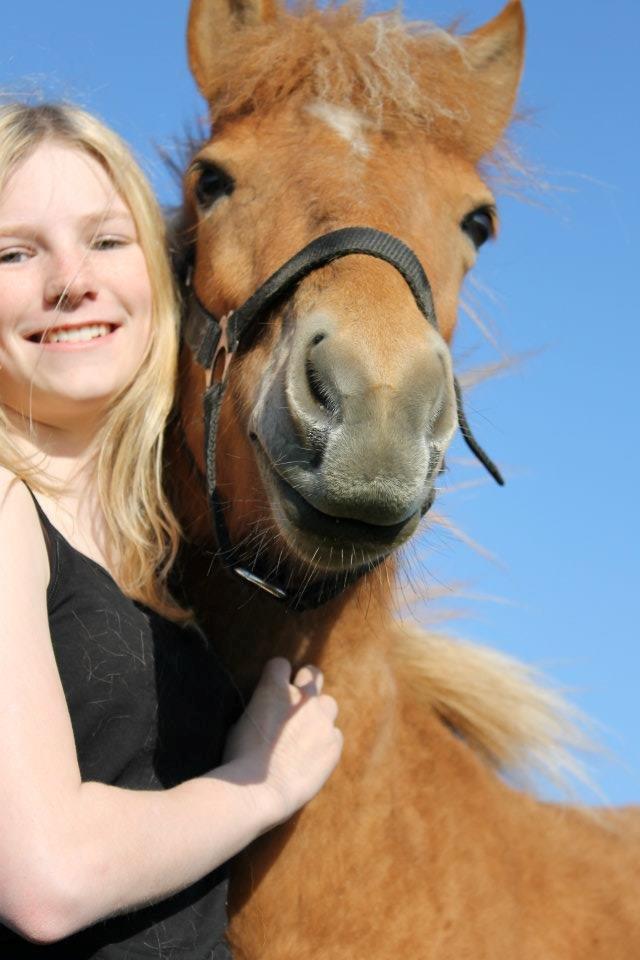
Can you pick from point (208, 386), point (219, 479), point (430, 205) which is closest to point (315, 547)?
point (219, 479)

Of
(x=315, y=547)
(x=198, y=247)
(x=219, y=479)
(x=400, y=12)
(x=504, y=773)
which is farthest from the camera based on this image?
(x=504, y=773)

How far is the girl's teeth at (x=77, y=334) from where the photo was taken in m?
2.45

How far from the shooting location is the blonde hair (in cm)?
249

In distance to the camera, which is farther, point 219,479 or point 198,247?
point 198,247

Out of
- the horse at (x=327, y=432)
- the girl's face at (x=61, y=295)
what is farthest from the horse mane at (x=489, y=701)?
the girl's face at (x=61, y=295)

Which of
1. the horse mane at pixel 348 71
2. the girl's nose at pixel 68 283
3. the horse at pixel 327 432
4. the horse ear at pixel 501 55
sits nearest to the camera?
the horse at pixel 327 432

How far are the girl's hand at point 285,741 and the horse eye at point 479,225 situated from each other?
3.99ft

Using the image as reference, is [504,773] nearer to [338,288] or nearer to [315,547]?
[315,547]

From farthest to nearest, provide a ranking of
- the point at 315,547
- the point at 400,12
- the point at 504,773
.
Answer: the point at 504,773
the point at 400,12
the point at 315,547

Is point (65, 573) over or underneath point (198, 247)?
underneath

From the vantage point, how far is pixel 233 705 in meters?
2.55

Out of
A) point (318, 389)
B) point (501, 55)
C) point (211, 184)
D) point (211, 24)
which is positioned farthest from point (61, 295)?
point (501, 55)

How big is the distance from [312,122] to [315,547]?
1.11 metres

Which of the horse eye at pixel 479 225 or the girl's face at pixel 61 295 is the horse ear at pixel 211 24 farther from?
the horse eye at pixel 479 225
